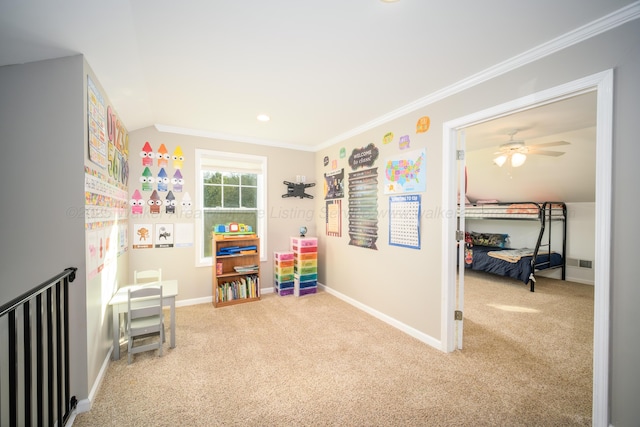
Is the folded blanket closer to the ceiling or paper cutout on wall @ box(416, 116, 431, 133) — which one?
paper cutout on wall @ box(416, 116, 431, 133)

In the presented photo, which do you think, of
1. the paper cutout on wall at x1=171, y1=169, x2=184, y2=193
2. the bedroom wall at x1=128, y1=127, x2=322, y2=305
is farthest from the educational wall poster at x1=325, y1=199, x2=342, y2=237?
the paper cutout on wall at x1=171, y1=169, x2=184, y2=193

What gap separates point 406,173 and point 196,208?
2857 millimetres

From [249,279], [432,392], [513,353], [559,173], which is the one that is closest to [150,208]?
[249,279]

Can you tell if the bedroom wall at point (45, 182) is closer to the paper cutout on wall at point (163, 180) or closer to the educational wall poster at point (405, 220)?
the paper cutout on wall at point (163, 180)

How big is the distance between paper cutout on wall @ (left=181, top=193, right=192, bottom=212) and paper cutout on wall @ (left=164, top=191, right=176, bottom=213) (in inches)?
4.3

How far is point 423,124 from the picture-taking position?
107 inches

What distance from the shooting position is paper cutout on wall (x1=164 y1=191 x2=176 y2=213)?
11.8 feet

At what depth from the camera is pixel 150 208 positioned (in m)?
3.50

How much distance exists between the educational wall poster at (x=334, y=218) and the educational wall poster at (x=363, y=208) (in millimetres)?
277

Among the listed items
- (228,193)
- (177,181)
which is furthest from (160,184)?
(228,193)

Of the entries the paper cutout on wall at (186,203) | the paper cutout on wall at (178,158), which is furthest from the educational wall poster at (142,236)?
the paper cutout on wall at (178,158)

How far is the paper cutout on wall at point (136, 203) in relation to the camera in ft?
11.1

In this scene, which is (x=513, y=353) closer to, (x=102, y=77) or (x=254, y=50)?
(x=254, y=50)

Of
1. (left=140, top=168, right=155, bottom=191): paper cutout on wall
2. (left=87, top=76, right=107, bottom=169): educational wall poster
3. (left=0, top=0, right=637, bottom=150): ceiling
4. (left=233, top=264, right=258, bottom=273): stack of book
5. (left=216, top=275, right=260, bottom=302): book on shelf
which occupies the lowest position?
(left=216, top=275, right=260, bottom=302): book on shelf
